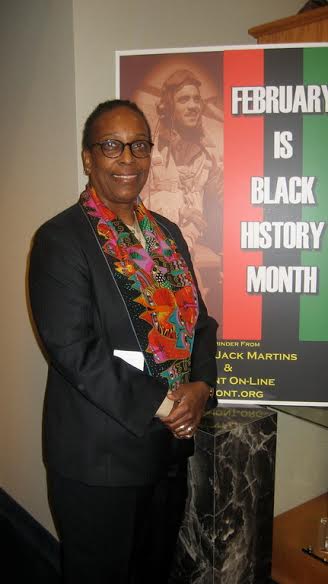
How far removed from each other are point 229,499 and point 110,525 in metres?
0.58

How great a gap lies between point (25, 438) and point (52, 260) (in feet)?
4.36

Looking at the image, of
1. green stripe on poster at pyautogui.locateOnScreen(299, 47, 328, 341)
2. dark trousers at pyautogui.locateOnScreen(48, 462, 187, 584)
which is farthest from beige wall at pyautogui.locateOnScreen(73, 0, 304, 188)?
dark trousers at pyautogui.locateOnScreen(48, 462, 187, 584)

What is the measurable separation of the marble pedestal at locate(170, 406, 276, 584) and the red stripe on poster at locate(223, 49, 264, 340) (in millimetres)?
339

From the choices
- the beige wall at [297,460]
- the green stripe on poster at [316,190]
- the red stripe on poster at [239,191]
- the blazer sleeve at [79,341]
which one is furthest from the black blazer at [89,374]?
the beige wall at [297,460]

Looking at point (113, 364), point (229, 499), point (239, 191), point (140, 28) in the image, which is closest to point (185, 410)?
point (113, 364)

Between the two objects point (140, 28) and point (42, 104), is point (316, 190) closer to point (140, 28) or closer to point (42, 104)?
point (140, 28)

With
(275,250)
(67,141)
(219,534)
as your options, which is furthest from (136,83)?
(219,534)

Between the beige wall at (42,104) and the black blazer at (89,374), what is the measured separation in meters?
0.58

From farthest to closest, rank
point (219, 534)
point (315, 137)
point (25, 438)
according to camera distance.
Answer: point (25, 438)
point (219, 534)
point (315, 137)

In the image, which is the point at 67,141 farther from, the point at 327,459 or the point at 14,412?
the point at 327,459

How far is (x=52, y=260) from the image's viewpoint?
115 centimetres

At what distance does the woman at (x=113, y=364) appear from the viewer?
114 cm

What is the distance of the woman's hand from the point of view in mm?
1232

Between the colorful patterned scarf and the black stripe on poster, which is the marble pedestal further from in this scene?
the colorful patterned scarf
